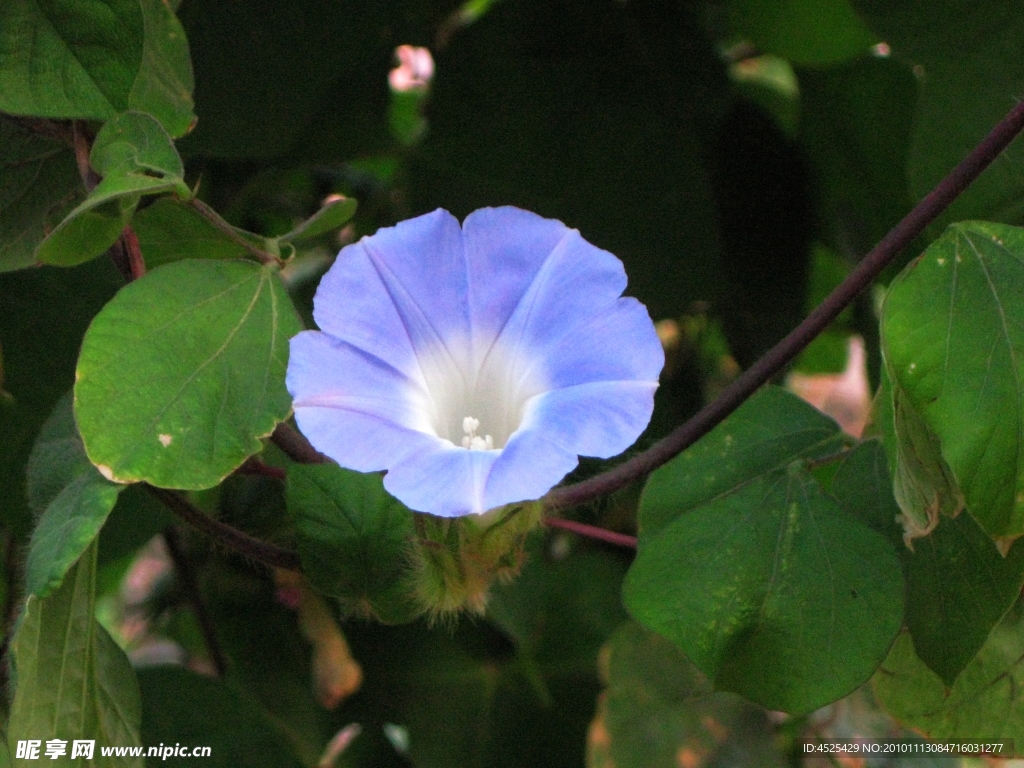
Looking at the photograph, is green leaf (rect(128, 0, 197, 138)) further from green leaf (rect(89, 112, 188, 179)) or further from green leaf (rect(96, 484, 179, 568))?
green leaf (rect(96, 484, 179, 568))

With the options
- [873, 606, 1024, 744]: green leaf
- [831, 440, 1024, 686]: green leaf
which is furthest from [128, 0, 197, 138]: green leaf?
[873, 606, 1024, 744]: green leaf

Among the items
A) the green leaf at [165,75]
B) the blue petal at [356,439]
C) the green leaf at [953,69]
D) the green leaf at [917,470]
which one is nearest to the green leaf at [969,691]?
the green leaf at [917,470]

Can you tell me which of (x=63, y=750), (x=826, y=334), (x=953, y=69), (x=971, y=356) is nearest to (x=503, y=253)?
(x=971, y=356)

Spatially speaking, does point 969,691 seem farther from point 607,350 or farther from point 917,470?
point 607,350

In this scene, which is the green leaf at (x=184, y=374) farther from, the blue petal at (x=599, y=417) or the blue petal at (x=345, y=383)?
the blue petal at (x=599, y=417)

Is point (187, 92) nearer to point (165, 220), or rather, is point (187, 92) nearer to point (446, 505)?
point (165, 220)

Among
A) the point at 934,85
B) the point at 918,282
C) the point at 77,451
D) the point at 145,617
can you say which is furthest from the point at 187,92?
the point at 145,617
